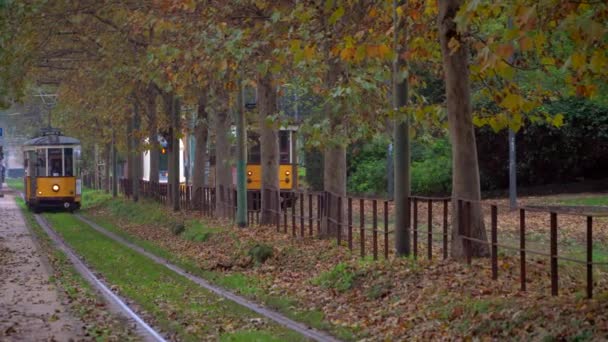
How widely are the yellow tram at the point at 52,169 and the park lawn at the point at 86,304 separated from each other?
20967 mm


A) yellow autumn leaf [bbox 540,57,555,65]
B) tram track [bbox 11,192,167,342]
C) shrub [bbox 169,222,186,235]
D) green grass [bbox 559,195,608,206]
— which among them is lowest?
tram track [bbox 11,192,167,342]

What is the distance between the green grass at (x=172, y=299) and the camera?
43.0 feet

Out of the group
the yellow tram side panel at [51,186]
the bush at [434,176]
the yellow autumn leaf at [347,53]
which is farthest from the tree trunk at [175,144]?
the yellow autumn leaf at [347,53]

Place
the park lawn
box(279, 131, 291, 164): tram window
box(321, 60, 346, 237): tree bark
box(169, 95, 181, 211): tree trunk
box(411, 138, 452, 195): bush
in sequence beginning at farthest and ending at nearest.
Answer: box(411, 138, 452, 195): bush
box(279, 131, 291, 164): tram window
box(169, 95, 181, 211): tree trunk
box(321, 60, 346, 237): tree bark
the park lawn

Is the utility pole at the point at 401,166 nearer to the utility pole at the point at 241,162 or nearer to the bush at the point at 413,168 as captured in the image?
the utility pole at the point at 241,162

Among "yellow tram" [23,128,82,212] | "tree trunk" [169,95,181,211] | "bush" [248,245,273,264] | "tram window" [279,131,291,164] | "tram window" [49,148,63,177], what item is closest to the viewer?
"bush" [248,245,273,264]

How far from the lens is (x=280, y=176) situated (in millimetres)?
40938

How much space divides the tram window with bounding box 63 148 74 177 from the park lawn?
2124 centimetres

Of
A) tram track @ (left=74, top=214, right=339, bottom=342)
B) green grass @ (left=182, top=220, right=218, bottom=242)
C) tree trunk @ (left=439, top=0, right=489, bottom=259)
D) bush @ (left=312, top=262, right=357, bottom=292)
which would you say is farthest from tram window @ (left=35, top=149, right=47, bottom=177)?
tree trunk @ (left=439, top=0, right=489, bottom=259)

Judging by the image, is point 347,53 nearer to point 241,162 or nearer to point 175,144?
point 241,162

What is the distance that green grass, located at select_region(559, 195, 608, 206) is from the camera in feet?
101

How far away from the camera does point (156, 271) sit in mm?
20953

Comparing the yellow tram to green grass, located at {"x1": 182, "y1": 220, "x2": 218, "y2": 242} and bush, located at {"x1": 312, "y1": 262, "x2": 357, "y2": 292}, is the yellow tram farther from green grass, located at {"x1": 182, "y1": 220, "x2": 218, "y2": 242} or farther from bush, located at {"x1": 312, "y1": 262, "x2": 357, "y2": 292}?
bush, located at {"x1": 312, "y1": 262, "x2": 357, "y2": 292}

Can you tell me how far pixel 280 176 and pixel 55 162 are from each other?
11.7m
